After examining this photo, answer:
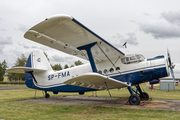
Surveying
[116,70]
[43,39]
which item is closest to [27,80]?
[43,39]

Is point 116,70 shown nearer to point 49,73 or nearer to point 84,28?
point 84,28

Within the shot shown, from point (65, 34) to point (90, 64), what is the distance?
297 centimetres

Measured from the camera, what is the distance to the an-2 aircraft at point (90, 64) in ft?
21.2

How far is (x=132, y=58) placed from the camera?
30.2 ft

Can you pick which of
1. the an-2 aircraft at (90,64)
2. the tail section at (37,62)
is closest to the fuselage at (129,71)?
the an-2 aircraft at (90,64)

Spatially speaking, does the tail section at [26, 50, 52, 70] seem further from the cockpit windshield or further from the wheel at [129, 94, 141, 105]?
the wheel at [129, 94, 141, 105]

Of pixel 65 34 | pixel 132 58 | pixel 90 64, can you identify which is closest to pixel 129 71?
pixel 132 58

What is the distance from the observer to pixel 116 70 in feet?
31.0

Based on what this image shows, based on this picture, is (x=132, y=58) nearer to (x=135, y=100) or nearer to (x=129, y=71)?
(x=129, y=71)

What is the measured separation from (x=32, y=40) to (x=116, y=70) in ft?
17.2

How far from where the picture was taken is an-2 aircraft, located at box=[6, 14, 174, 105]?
647cm

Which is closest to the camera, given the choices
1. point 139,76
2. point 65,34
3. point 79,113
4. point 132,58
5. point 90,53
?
point 79,113

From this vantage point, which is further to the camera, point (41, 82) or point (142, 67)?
point (41, 82)

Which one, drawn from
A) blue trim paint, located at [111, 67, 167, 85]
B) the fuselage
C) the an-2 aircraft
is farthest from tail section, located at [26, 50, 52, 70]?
blue trim paint, located at [111, 67, 167, 85]
